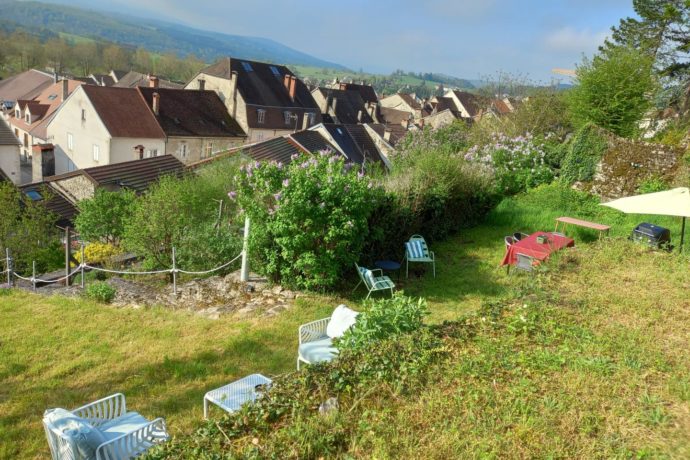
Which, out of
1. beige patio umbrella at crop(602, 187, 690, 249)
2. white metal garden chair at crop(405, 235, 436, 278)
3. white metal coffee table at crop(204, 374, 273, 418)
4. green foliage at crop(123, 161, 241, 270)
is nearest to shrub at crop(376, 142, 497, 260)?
white metal garden chair at crop(405, 235, 436, 278)

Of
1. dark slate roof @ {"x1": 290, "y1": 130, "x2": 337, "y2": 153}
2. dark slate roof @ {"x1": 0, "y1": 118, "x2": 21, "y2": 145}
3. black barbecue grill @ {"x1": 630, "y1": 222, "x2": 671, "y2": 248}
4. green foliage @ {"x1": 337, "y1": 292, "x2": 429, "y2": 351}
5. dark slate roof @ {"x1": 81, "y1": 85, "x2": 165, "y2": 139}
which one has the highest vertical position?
dark slate roof @ {"x1": 81, "y1": 85, "x2": 165, "y2": 139}

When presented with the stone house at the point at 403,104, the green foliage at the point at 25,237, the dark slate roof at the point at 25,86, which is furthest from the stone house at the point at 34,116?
the stone house at the point at 403,104

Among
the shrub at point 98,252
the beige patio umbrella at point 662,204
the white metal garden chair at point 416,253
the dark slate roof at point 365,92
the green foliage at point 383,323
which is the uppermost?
the dark slate roof at point 365,92

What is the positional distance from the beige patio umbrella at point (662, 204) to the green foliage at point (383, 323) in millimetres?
6346

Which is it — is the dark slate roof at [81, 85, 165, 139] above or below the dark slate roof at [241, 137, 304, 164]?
above

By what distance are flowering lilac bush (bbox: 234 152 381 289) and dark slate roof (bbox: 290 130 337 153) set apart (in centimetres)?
1697

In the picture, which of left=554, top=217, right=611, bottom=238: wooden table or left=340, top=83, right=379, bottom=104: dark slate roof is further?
left=340, top=83, right=379, bottom=104: dark slate roof

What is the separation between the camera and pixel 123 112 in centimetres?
3372

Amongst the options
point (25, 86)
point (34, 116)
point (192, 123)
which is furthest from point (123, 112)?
point (25, 86)

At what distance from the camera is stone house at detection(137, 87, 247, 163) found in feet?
116

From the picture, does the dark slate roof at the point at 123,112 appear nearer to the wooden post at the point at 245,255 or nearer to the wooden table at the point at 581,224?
the wooden post at the point at 245,255

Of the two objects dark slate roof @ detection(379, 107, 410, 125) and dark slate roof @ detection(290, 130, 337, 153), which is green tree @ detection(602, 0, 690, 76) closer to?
dark slate roof @ detection(290, 130, 337, 153)

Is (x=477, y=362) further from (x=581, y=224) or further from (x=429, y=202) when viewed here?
(x=581, y=224)

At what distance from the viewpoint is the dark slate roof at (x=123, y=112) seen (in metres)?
32.8
